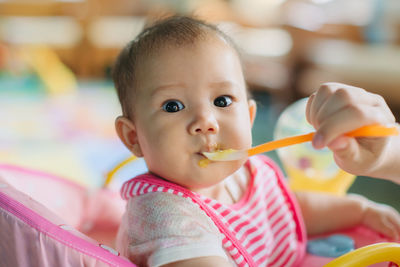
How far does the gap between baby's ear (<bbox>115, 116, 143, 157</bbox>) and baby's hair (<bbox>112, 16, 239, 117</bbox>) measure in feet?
0.04

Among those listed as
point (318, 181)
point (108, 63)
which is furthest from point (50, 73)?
point (318, 181)

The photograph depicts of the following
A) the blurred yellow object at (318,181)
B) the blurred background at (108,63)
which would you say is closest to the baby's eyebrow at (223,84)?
the blurred yellow object at (318,181)

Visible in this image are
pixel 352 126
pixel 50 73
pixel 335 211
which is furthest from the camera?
pixel 50 73

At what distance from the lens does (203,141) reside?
58 cm

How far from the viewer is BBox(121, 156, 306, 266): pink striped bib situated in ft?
1.99

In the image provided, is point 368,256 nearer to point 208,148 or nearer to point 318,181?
point 208,148

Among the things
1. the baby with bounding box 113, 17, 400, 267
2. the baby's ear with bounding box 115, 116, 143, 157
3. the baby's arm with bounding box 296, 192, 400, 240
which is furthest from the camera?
the baby's arm with bounding box 296, 192, 400, 240

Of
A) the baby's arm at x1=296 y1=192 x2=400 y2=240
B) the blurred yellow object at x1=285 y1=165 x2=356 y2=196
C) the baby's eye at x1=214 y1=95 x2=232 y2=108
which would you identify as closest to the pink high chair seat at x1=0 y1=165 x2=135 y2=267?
the baby's eye at x1=214 y1=95 x2=232 y2=108

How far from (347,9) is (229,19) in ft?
4.05

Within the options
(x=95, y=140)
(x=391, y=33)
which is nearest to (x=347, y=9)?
(x=391, y=33)

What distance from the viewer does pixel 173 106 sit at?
0.59 metres

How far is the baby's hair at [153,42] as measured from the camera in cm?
61

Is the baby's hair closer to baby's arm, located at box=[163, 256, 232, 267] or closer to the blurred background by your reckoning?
baby's arm, located at box=[163, 256, 232, 267]

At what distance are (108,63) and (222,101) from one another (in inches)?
157
